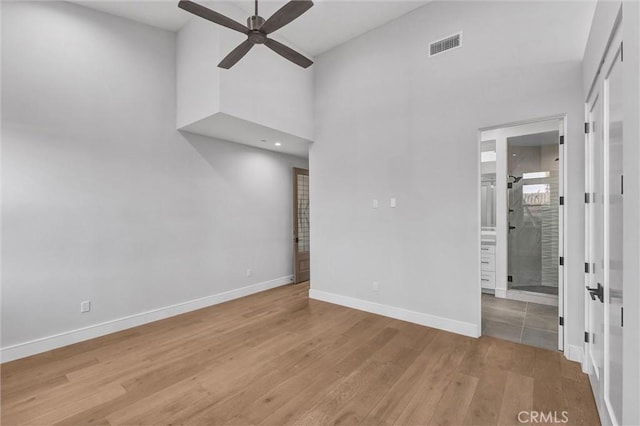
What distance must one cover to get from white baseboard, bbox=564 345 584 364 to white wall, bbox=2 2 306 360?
14.5ft

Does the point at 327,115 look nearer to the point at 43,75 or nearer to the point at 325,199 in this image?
the point at 325,199

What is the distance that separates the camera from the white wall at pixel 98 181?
9.47ft

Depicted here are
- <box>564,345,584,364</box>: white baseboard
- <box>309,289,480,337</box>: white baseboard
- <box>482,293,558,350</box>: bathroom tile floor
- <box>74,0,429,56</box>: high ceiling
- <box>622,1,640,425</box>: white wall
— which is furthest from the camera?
<box>74,0,429,56</box>: high ceiling

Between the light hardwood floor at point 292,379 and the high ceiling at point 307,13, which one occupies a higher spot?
the high ceiling at point 307,13

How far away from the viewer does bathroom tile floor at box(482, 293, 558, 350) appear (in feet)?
10.4

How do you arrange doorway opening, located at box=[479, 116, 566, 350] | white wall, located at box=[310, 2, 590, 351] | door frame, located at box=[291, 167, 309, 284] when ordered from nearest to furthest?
white wall, located at box=[310, 2, 590, 351] → doorway opening, located at box=[479, 116, 566, 350] → door frame, located at box=[291, 167, 309, 284]

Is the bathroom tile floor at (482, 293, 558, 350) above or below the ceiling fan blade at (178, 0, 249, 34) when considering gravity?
below

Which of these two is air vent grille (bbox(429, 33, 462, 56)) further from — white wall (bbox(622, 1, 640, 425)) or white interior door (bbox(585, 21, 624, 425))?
white wall (bbox(622, 1, 640, 425))

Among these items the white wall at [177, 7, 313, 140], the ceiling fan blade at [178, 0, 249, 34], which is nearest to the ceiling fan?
the ceiling fan blade at [178, 0, 249, 34]

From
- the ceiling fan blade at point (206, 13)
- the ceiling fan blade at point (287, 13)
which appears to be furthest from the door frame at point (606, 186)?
the ceiling fan blade at point (206, 13)

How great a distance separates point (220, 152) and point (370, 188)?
252cm

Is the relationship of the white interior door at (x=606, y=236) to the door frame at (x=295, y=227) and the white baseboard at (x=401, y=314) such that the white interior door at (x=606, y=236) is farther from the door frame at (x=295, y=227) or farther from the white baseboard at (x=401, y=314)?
the door frame at (x=295, y=227)

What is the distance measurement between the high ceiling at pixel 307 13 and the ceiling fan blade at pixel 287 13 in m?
1.66

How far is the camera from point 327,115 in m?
4.60
